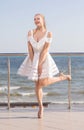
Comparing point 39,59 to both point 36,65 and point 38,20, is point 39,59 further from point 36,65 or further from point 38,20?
point 38,20

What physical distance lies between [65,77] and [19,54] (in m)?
0.85

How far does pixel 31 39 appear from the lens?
5320 millimetres

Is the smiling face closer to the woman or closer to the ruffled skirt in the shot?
the woman

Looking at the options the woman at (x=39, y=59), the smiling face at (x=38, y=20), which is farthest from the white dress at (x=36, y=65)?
the smiling face at (x=38, y=20)

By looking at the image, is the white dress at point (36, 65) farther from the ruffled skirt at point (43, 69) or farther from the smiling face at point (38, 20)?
the smiling face at point (38, 20)

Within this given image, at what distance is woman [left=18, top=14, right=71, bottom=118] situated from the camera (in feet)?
17.2

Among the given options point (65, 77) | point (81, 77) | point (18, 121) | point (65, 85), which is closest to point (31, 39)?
point (65, 77)

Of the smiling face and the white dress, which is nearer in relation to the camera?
the white dress

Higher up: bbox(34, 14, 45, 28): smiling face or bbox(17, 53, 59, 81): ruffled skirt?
bbox(34, 14, 45, 28): smiling face

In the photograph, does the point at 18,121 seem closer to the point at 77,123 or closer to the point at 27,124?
the point at 27,124

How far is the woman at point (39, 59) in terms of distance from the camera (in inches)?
206

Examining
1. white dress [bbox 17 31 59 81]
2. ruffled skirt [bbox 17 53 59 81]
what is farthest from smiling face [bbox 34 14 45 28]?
ruffled skirt [bbox 17 53 59 81]

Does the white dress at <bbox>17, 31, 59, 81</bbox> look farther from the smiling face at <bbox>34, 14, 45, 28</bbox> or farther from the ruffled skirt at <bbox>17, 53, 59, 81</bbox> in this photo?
the smiling face at <bbox>34, 14, 45, 28</bbox>

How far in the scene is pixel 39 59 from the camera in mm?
5254
